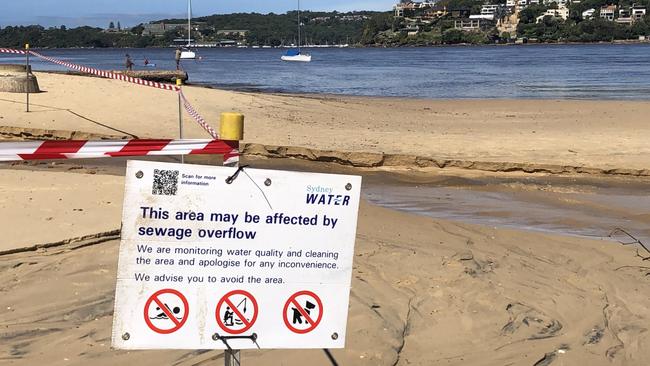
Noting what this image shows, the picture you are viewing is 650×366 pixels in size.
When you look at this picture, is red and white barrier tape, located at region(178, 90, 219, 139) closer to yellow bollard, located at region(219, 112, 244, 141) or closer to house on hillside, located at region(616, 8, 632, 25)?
yellow bollard, located at region(219, 112, 244, 141)

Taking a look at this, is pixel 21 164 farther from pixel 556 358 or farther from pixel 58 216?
pixel 556 358

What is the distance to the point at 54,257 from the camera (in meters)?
6.68

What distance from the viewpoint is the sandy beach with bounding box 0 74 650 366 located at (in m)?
5.18

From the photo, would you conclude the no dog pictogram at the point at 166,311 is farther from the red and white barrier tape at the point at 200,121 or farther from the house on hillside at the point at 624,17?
the house on hillside at the point at 624,17

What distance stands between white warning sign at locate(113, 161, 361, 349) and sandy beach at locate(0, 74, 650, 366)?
1.50m

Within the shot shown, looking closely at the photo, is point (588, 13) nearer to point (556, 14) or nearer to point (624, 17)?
point (556, 14)

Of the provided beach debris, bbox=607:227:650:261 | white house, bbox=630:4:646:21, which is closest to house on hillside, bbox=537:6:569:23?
white house, bbox=630:4:646:21

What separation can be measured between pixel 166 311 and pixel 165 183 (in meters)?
0.51

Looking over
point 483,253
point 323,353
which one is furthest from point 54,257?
point 483,253

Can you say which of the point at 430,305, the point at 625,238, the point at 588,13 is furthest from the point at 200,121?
the point at 588,13

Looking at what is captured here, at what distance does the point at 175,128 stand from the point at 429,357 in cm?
1159

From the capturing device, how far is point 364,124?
19.1 m

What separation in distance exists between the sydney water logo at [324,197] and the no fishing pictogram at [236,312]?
46 centimetres

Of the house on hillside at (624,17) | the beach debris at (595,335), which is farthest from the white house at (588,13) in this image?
the beach debris at (595,335)
